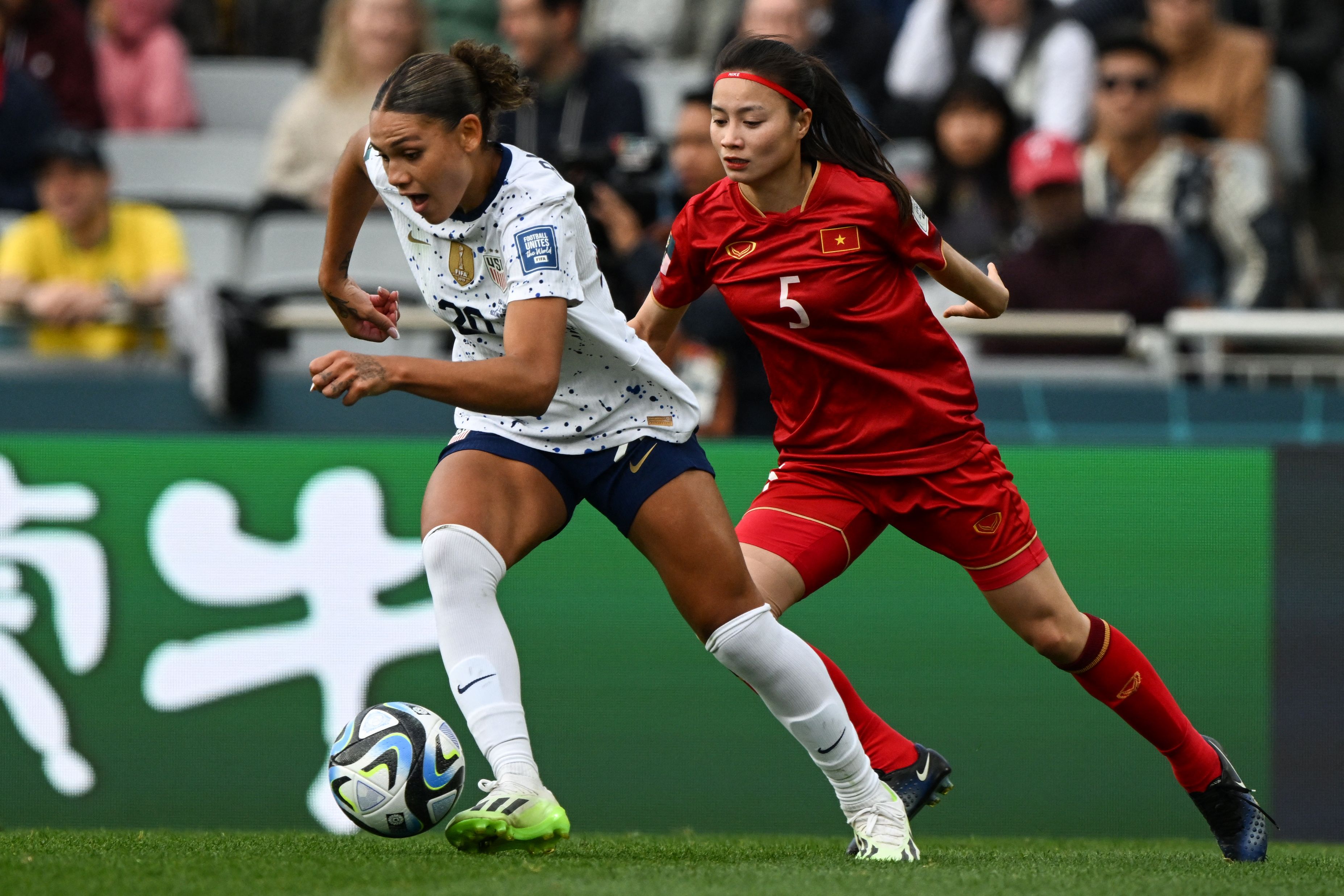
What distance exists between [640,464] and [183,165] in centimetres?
573

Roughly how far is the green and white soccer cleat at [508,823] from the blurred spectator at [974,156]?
15.4 feet

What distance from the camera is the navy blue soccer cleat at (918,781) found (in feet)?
15.4

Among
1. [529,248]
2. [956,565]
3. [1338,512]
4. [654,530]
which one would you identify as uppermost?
[529,248]

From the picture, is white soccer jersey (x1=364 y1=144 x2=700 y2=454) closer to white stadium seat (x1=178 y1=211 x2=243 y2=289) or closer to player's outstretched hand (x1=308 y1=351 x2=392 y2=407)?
player's outstretched hand (x1=308 y1=351 x2=392 y2=407)

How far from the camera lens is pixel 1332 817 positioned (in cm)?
570

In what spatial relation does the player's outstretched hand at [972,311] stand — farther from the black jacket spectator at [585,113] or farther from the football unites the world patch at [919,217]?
the black jacket spectator at [585,113]

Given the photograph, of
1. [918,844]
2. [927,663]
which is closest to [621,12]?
[927,663]

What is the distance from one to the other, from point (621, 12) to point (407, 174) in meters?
6.47

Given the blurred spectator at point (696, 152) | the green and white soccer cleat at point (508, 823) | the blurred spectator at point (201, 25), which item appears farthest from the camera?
the blurred spectator at point (201, 25)

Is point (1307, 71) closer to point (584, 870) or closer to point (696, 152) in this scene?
point (696, 152)

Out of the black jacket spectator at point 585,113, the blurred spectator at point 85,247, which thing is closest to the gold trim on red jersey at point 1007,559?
A: the black jacket spectator at point 585,113

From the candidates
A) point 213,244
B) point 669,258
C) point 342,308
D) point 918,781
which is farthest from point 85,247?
point 918,781

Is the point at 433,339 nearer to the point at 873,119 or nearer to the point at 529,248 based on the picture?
the point at 873,119

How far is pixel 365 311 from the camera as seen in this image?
13.1ft
